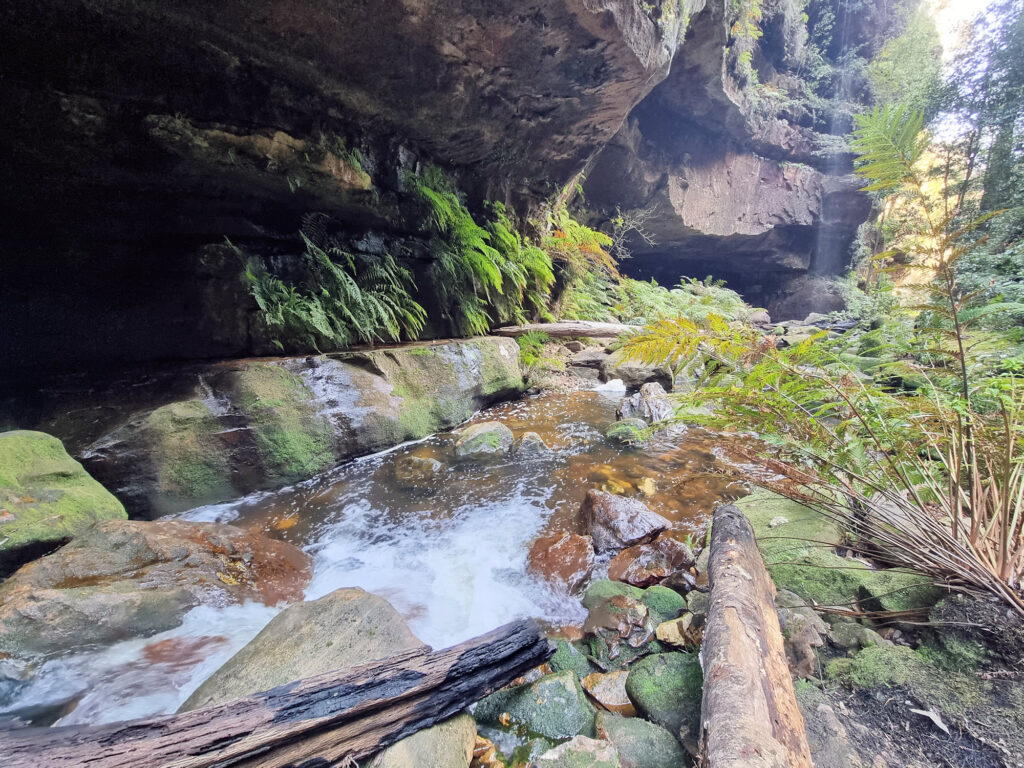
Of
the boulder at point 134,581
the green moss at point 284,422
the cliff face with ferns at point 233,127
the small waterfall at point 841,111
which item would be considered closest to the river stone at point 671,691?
the boulder at point 134,581

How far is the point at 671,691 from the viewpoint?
1.54 m

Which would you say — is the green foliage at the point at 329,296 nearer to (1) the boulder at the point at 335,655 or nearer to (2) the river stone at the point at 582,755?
(1) the boulder at the point at 335,655

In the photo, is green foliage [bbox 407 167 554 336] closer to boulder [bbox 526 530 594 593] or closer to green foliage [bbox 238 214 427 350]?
green foliage [bbox 238 214 427 350]

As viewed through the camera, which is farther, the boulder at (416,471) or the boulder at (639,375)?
the boulder at (639,375)

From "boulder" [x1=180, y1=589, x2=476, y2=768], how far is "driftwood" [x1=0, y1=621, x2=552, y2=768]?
0.20 ft

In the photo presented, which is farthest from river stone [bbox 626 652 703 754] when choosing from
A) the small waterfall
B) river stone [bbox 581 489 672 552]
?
the small waterfall

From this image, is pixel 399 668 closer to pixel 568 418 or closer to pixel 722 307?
pixel 568 418

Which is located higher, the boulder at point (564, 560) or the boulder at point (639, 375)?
the boulder at point (639, 375)

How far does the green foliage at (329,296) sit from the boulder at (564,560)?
3050 mm

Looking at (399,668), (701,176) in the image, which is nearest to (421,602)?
(399,668)

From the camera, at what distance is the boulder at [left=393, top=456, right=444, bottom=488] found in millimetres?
3896

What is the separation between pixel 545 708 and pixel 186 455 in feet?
10.9

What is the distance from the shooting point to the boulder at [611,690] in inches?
64.3

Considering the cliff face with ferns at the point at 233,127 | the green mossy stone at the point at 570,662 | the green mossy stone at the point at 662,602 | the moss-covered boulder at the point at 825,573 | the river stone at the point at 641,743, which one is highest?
the cliff face with ferns at the point at 233,127
